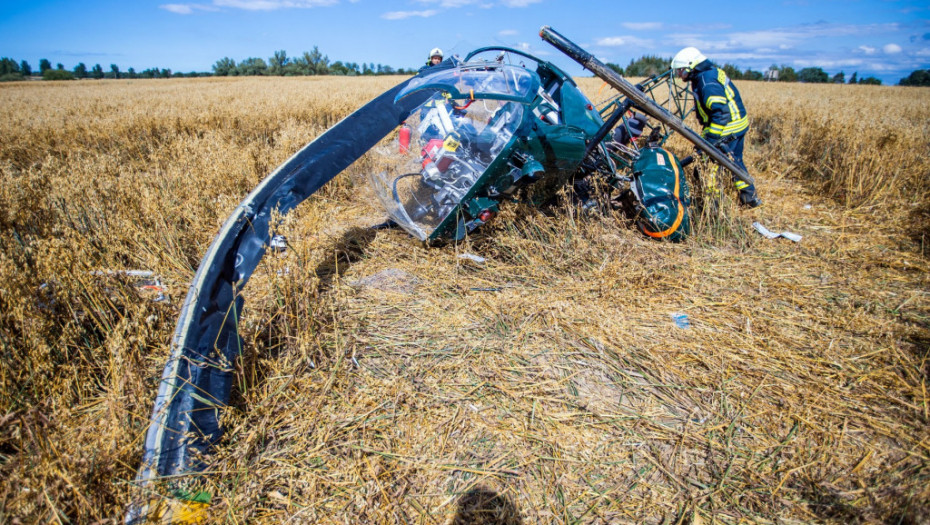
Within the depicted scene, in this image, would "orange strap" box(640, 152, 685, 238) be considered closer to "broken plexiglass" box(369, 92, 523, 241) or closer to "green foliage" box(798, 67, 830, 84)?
"broken plexiglass" box(369, 92, 523, 241)

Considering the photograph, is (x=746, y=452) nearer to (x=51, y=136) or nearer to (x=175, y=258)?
(x=175, y=258)

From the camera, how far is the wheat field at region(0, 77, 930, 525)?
169 cm

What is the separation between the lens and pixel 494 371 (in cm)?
240

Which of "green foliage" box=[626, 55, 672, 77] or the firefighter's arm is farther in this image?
"green foliage" box=[626, 55, 672, 77]

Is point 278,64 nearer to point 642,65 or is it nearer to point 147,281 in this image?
point 642,65

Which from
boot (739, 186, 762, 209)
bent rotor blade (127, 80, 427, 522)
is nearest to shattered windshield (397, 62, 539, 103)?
bent rotor blade (127, 80, 427, 522)

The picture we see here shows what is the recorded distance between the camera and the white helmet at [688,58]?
16.7 feet

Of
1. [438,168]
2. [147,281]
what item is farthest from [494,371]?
[147,281]

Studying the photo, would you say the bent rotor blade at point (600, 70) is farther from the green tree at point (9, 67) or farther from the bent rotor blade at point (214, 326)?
the green tree at point (9, 67)

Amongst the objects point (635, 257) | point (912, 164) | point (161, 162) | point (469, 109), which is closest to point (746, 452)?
point (635, 257)

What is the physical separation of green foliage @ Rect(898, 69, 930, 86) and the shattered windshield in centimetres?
5275

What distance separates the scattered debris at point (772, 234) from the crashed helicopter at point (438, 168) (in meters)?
0.98

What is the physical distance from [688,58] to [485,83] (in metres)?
3.74

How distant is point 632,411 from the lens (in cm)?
215
